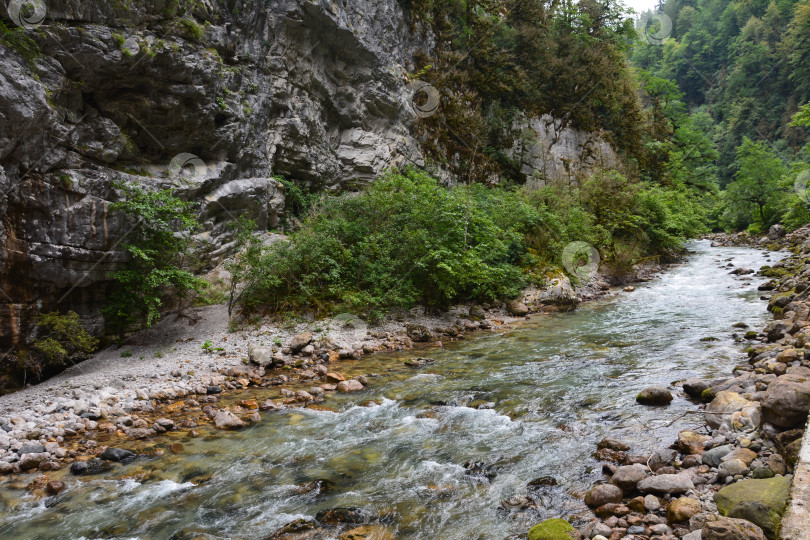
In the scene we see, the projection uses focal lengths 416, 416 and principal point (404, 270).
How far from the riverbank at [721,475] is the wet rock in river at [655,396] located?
16.9 inches

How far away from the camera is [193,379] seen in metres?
7.39

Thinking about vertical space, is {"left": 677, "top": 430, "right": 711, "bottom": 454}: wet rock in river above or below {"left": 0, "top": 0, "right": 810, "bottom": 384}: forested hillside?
below

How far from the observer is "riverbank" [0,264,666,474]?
5.49 m

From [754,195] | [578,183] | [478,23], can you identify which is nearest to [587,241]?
[578,183]

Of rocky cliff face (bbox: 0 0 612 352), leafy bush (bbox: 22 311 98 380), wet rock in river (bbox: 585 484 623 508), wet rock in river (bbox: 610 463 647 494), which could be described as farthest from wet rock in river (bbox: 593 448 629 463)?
rocky cliff face (bbox: 0 0 612 352)

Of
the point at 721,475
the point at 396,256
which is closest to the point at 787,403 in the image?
the point at 721,475

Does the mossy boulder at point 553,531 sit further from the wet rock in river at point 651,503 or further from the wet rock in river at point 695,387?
the wet rock in river at point 695,387

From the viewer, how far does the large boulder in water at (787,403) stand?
3188mm

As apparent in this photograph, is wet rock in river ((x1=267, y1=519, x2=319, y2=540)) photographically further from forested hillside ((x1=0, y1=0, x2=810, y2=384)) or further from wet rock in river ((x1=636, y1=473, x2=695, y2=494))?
forested hillside ((x1=0, y1=0, x2=810, y2=384))

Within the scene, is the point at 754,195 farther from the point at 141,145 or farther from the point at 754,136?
the point at 141,145

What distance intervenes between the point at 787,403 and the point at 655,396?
1.97 meters

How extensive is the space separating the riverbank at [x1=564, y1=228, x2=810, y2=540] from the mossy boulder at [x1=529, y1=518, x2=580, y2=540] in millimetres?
51

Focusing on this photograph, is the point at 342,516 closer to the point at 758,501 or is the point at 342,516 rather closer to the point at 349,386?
the point at 758,501

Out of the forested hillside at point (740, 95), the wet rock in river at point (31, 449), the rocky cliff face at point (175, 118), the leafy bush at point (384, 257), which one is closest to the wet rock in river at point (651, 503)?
the wet rock in river at point (31, 449)
